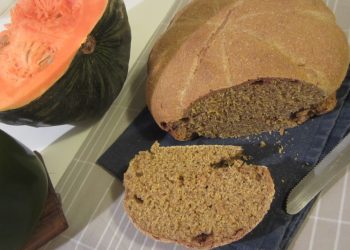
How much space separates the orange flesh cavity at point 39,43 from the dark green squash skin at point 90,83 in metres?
0.04

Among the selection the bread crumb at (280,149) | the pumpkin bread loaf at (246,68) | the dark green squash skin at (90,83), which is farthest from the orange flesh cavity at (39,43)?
the bread crumb at (280,149)

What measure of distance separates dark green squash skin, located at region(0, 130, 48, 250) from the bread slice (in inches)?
12.9

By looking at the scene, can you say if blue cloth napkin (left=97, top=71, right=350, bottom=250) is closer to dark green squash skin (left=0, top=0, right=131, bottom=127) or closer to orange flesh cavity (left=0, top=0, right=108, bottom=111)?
dark green squash skin (left=0, top=0, right=131, bottom=127)

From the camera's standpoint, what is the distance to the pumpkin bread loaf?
5.16ft

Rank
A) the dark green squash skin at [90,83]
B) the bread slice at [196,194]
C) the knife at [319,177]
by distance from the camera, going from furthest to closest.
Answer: the dark green squash skin at [90,83]
the bread slice at [196,194]
the knife at [319,177]

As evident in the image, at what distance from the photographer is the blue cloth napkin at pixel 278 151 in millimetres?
1457

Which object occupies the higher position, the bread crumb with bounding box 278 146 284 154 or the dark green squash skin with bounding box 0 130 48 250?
the dark green squash skin with bounding box 0 130 48 250

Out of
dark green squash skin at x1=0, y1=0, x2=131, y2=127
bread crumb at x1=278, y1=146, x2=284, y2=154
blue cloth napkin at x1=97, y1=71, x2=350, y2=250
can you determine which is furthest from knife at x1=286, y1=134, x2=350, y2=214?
dark green squash skin at x1=0, y1=0, x2=131, y2=127

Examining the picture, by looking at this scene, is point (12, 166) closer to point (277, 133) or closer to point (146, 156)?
point (146, 156)

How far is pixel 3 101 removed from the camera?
154cm

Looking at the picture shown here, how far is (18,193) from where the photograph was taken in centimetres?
147

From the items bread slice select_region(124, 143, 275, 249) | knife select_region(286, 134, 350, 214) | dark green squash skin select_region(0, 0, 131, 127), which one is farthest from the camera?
dark green squash skin select_region(0, 0, 131, 127)

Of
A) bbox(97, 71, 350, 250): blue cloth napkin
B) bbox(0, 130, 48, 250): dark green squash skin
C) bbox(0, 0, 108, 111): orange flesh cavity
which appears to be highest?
bbox(0, 0, 108, 111): orange flesh cavity

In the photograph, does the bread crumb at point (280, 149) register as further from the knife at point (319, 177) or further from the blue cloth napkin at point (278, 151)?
the knife at point (319, 177)
